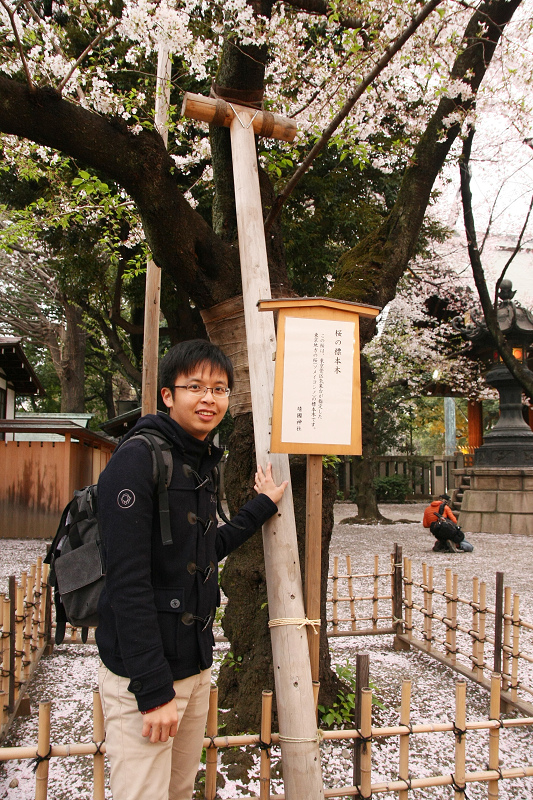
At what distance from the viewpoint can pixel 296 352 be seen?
244cm

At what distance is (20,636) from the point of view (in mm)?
3893

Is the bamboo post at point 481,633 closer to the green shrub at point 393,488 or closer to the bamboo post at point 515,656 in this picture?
the bamboo post at point 515,656

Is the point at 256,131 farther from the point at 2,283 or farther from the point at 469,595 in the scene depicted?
the point at 2,283

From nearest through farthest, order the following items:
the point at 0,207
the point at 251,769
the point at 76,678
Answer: the point at 251,769 → the point at 76,678 → the point at 0,207

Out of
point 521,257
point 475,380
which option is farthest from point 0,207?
point 521,257

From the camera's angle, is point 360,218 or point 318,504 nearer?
point 318,504

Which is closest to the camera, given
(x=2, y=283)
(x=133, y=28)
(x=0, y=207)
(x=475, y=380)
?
(x=133, y=28)

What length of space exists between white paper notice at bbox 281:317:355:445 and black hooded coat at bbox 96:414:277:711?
1.77ft

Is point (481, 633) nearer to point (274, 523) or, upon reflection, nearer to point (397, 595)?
point (397, 595)

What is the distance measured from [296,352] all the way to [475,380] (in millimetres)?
15903

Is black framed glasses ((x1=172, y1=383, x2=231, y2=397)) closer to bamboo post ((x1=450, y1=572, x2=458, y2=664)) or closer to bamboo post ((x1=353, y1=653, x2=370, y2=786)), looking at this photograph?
bamboo post ((x1=353, y1=653, x2=370, y2=786))

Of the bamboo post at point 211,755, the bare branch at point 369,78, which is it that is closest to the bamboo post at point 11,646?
the bamboo post at point 211,755

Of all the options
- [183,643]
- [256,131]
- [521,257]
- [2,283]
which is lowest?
[183,643]

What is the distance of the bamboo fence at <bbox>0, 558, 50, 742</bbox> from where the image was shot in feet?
11.1
